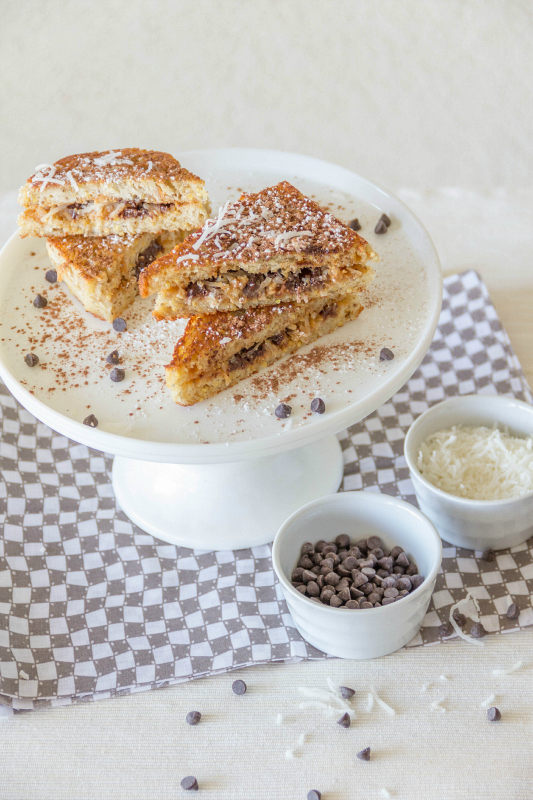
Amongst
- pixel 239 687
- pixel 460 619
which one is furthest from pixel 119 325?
pixel 460 619

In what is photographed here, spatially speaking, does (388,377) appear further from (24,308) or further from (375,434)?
(24,308)

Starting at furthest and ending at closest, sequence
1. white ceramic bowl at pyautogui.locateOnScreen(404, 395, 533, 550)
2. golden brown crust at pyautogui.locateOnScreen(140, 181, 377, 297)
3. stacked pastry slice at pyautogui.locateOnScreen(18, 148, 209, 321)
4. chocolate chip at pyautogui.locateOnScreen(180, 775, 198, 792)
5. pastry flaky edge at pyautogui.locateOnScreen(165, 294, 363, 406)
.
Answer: stacked pastry slice at pyautogui.locateOnScreen(18, 148, 209, 321) → white ceramic bowl at pyautogui.locateOnScreen(404, 395, 533, 550) → golden brown crust at pyautogui.locateOnScreen(140, 181, 377, 297) → pastry flaky edge at pyautogui.locateOnScreen(165, 294, 363, 406) → chocolate chip at pyautogui.locateOnScreen(180, 775, 198, 792)

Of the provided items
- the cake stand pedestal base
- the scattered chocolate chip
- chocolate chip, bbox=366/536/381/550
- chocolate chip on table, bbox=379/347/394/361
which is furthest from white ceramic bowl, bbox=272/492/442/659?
the scattered chocolate chip

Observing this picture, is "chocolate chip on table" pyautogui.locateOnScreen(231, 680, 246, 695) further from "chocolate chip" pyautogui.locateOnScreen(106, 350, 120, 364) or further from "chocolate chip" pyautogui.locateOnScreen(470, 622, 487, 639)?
"chocolate chip" pyautogui.locateOnScreen(106, 350, 120, 364)

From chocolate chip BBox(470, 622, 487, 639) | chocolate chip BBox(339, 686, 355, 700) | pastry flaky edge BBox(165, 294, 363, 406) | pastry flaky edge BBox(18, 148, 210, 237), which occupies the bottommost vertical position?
chocolate chip BBox(470, 622, 487, 639)

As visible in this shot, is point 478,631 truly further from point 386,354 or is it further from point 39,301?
point 39,301

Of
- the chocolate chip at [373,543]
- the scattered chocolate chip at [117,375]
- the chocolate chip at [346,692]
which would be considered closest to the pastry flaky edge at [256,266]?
the scattered chocolate chip at [117,375]
